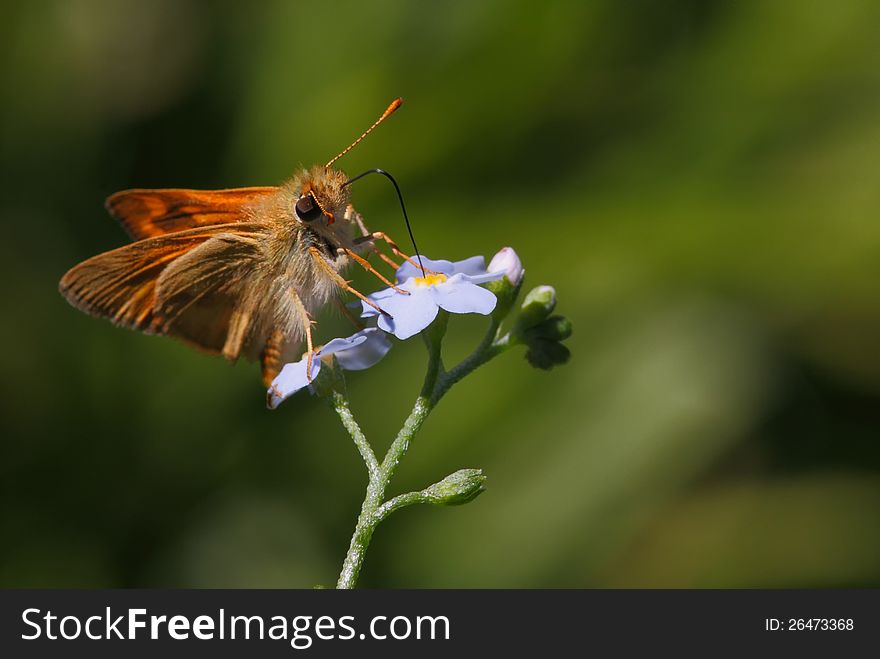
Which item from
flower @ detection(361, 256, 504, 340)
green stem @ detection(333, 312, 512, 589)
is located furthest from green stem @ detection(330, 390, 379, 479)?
flower @ detection(361, 256, 504, 340)

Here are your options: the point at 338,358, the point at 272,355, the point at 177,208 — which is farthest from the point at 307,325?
the point at 177,208

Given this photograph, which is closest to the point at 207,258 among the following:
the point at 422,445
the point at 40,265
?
the point at 422,445

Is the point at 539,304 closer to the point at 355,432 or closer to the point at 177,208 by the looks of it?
the point at 355,432

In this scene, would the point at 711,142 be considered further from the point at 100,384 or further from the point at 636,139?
the point at 100,384

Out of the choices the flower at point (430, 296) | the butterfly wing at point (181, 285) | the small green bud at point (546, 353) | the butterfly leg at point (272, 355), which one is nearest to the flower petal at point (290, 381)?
the flower at point (430, 296)

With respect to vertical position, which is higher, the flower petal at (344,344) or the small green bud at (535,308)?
the small green bud at (535,308)

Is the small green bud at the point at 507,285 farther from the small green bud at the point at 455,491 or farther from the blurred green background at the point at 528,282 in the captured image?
the blurred green background at the point at 528,282
